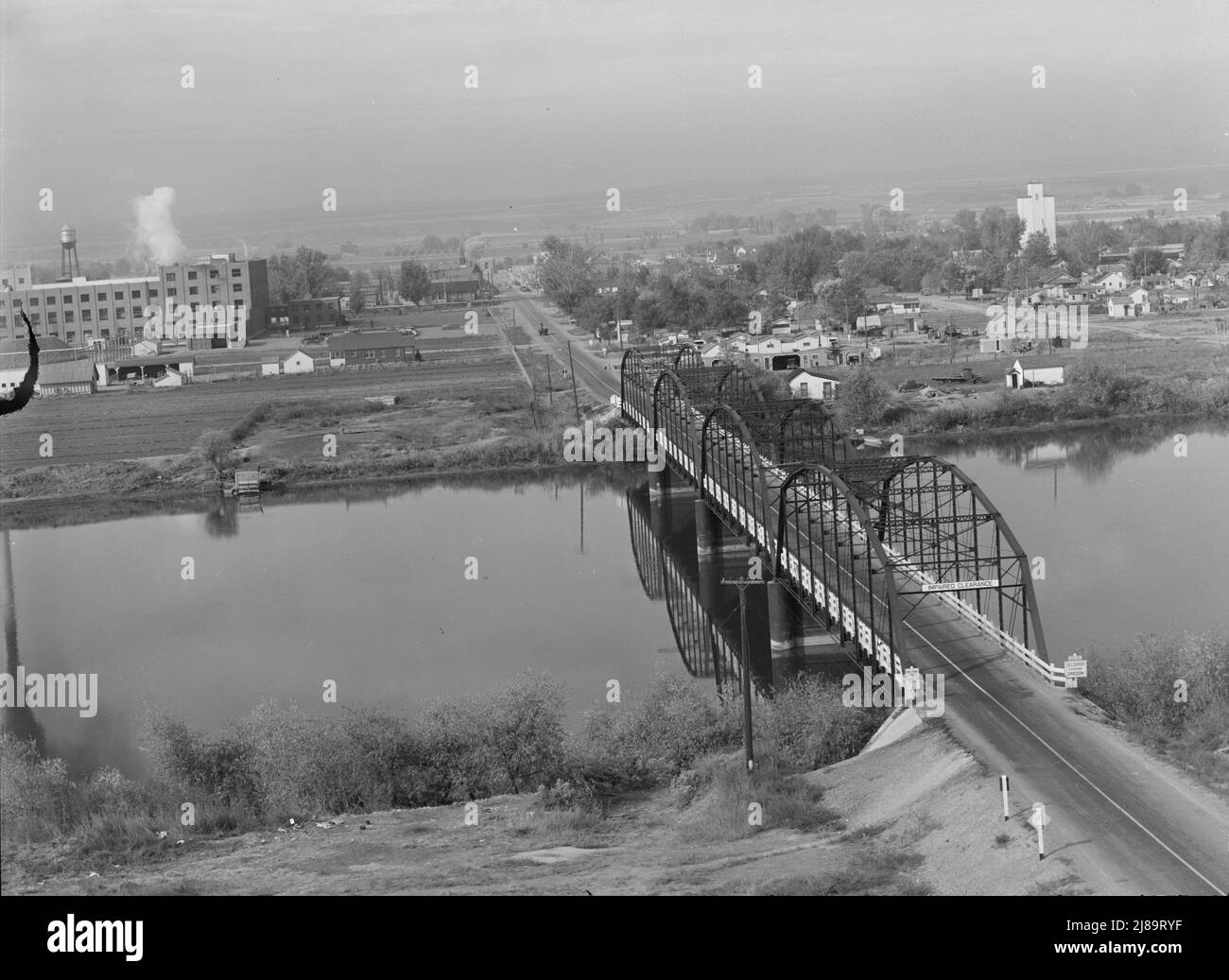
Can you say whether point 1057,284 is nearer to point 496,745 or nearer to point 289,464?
point 289,464

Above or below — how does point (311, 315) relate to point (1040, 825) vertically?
above

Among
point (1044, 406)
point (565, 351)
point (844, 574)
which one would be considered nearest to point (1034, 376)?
point (1044, 406)

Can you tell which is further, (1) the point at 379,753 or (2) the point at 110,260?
(2) the point at 110,260

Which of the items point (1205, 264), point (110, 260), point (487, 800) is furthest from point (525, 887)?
point (110, 260)

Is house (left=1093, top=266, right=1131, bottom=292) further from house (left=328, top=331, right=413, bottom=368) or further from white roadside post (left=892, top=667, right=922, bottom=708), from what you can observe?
white roadside post (left=892, top=667, right=922, bottom=708)

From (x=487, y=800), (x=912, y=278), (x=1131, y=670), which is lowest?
(x=487, y=800)
